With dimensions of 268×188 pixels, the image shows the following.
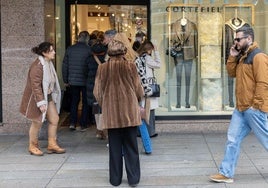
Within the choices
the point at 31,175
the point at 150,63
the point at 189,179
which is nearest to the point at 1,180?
the point at 31,175

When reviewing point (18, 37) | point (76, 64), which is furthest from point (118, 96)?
point (18, 37)

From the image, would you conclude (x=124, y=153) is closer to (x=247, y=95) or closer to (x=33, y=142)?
(x=247, y=95)

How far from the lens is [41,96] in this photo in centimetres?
748

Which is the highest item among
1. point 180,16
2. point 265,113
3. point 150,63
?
point 180,16

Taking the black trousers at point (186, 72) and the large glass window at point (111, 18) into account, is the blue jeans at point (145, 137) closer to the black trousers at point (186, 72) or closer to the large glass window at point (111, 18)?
the black trousers at point (186, 72)

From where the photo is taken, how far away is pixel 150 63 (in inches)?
319

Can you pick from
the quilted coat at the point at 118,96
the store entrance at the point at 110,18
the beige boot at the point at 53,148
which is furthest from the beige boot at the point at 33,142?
the store entrance at the point at 110,18

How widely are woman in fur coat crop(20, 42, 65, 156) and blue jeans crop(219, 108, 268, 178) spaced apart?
2808 mm

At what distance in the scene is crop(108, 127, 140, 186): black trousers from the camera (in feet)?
20.1

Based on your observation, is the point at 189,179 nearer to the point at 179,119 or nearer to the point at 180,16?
the point at 179,119

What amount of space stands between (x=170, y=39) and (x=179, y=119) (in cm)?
151

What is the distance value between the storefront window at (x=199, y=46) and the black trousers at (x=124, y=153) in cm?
361

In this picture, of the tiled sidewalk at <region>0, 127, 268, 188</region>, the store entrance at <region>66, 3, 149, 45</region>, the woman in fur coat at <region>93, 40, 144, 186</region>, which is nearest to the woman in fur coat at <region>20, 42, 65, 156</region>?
the tiled sidewalk at <region>0, 127, 268, 188</region>

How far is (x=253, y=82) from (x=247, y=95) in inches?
6.4
